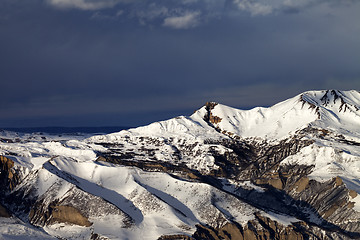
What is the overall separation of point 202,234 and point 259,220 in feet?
92.7

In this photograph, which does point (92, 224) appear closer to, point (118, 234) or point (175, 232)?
point (118, 234)

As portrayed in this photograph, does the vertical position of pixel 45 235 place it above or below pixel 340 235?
above

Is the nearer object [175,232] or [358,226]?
[175,232]

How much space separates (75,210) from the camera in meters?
198

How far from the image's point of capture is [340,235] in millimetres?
189375

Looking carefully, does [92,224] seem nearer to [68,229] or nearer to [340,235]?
[68,229]

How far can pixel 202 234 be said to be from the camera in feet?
606

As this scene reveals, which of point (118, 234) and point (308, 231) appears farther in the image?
point (308, 231)

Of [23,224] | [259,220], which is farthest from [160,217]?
[23,224]

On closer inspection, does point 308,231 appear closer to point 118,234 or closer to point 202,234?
point 202,234

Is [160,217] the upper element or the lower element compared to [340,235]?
upper

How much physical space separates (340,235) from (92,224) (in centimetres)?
10864

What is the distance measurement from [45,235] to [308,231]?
115m

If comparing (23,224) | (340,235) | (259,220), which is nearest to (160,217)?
(259,220)
